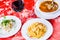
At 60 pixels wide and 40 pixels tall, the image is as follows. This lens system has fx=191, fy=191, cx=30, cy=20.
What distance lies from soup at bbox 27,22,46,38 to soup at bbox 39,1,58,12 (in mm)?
148

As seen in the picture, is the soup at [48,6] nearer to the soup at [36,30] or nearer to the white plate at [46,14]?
the white plate at [46,14]

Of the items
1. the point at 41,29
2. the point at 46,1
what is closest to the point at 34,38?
the point at 41,29

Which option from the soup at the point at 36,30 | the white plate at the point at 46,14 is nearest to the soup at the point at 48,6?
the white plate at the point at 46,14

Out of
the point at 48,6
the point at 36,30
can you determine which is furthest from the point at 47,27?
the point at 48,6

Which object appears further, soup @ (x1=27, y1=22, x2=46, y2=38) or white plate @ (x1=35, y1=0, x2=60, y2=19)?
white plate @ (x1=35, y1=0, x2=60, y2=19)

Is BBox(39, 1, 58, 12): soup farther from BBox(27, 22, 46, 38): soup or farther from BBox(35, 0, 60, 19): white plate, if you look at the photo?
BBox(27, 22, 46, 38): soup

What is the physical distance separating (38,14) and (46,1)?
0.13 metres

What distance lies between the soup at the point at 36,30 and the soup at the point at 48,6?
0.15 meters

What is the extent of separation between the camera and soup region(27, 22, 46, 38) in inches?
52.2

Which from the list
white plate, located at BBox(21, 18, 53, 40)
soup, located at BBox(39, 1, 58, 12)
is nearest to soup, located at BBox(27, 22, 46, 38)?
white plate, located at BBox(21, 18, 53, 40)

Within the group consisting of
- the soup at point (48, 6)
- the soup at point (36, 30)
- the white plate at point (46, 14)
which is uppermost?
the soup at point (48, 6)

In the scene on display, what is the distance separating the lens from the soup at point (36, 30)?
52.2 inches

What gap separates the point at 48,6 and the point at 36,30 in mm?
A: 239

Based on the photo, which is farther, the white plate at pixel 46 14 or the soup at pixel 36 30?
the white plate at pixel 46 14
